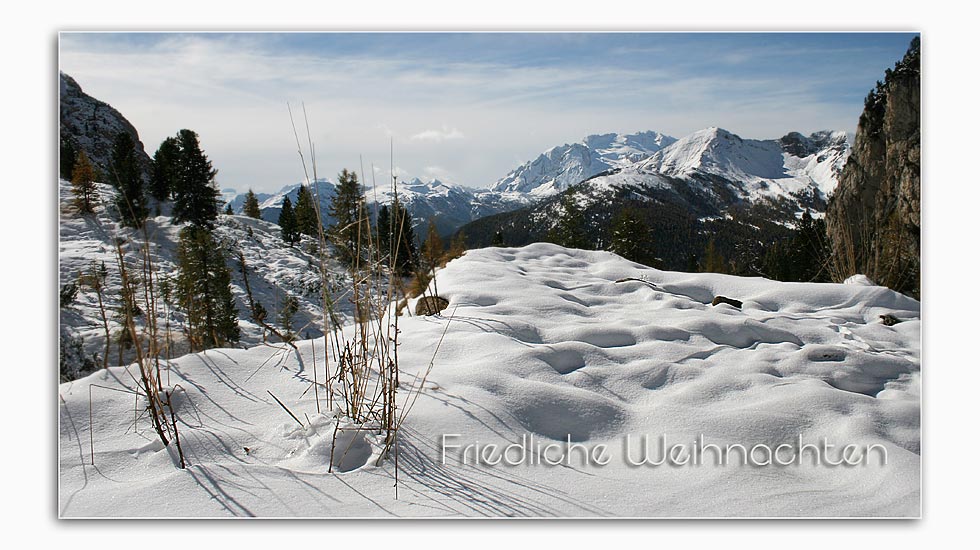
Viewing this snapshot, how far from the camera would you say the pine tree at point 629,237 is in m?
13.6

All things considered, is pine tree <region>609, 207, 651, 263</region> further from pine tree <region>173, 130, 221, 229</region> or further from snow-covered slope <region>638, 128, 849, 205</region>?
snow-covered slope <region>638, 128, 849, 205</region>

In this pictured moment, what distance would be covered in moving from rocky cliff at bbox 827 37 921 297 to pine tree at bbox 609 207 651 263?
8471 millimetres

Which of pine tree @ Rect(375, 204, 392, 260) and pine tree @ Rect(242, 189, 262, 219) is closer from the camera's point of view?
pine tree @ Rect(375, 204, 392, 260)

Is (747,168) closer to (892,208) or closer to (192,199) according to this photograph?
(192,199)

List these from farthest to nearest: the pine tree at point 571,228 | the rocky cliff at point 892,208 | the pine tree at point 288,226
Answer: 1. the pine tree at point 288,226
2. the pine tree at point 571,228
3. the rocky cliff at point 892,208

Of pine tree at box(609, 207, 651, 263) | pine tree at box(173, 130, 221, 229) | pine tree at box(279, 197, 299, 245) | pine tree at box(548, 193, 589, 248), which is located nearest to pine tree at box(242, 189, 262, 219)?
pine tree at box(279, 197, 299, 245)

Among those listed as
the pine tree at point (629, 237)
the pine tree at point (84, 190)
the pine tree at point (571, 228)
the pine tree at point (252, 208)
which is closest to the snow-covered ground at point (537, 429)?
the pine tree at point (84, 190)

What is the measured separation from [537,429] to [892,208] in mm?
3710

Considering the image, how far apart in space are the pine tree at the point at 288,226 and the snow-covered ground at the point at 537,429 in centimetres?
1849

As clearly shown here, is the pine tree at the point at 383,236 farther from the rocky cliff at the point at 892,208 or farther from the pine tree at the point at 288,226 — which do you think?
the pine tree at the point at 288,226

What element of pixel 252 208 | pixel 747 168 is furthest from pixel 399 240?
pixel 747 168

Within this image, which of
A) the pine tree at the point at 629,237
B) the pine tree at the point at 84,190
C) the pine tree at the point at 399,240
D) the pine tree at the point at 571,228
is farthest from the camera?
the pine tree at the point at 571,228

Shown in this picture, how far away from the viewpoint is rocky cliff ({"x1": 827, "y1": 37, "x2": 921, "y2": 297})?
8.71 feet
